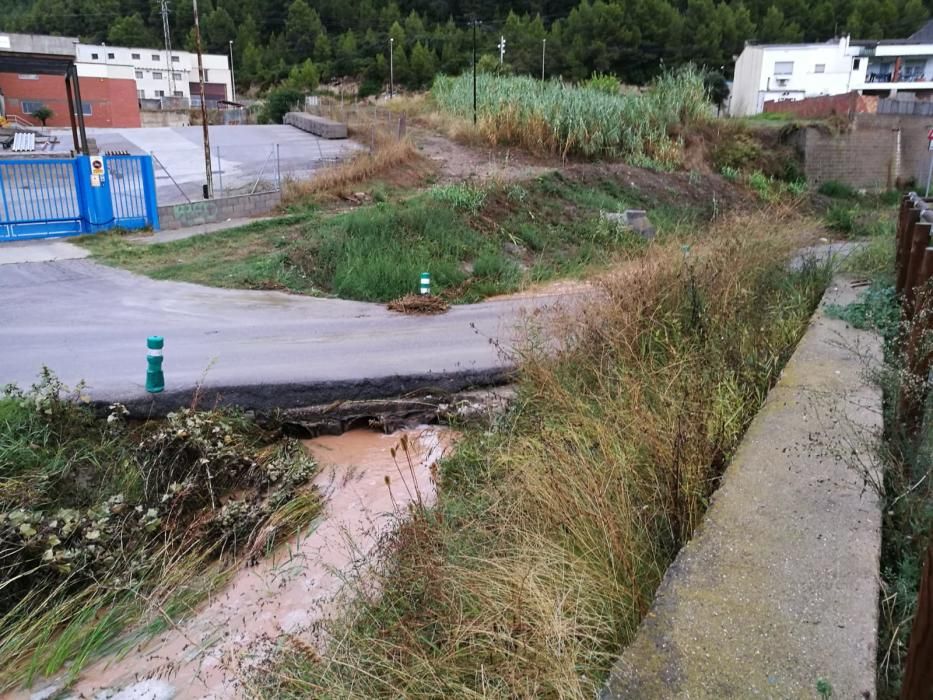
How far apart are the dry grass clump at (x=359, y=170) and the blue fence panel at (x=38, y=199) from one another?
14.9 ft

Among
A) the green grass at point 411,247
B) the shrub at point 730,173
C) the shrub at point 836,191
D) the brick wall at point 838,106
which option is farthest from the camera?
the brick wall at point 838,106

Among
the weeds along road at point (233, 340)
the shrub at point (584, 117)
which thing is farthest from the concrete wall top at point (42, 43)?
the weeds along road at point (233, 340)

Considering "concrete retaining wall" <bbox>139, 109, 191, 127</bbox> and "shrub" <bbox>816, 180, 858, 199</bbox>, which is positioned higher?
"concrete retaining wall" <bbox>139, 109, 191, 127</bbox>

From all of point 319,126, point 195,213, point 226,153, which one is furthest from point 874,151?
point 195,213

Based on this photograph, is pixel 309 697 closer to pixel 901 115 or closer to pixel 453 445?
pixel 453 445

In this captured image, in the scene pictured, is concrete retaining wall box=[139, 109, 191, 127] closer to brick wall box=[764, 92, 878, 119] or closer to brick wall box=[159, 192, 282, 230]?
brick wall box=[764, 92, 878, 119]

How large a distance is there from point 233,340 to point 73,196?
28.5 feet

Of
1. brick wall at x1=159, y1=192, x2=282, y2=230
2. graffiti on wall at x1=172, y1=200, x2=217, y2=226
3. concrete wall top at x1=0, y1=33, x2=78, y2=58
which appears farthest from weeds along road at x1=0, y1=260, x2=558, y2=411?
concrete wall top at x1=0, y1=33, x2=78, y2=58

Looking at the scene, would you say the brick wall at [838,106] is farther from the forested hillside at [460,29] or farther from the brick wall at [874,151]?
the forested hillside at [460,29]

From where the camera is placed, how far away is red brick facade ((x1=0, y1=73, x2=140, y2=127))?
5069cm

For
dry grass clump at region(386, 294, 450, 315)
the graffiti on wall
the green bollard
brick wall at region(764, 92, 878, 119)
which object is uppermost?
brick wall at region(764, 92, 878, 119)

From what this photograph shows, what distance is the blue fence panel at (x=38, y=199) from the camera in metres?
14.1

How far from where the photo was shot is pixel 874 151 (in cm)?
3133

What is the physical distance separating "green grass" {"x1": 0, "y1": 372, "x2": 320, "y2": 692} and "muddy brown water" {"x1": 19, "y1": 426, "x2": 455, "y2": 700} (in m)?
0.18
